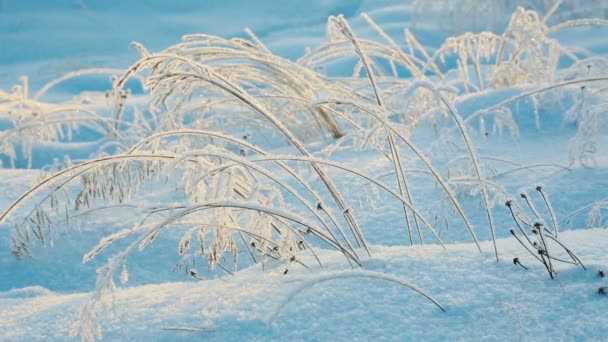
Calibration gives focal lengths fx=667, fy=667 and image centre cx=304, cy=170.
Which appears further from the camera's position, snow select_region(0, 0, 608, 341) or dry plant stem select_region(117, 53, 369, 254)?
dry plant stem select_region(117, 53, 369, 254)

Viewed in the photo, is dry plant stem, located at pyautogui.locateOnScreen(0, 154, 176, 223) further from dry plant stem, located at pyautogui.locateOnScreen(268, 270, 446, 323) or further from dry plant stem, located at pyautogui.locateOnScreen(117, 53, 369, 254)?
dry plant stem, located at pyautogui.locateOnScreen(268, 270, 446, 323)

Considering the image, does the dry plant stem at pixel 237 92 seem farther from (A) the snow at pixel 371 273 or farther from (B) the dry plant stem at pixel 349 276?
(B) the dry plant stem at pixel 349 276

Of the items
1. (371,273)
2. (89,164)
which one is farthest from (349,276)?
(89,164)

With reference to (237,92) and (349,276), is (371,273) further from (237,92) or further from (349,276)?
(237,92)

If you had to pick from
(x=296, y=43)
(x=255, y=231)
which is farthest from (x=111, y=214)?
(x=296, y=43)

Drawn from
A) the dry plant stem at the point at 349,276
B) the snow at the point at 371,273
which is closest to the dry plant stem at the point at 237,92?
the snow at the point at 371,273

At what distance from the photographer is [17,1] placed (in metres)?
9.37

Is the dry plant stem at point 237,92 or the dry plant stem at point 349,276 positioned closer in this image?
the dry plant stem at point 349,276

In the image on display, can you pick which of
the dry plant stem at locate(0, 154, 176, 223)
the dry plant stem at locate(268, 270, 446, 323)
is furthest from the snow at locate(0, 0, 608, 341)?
the dry plant stem at locate(0, 154, 176, 223)

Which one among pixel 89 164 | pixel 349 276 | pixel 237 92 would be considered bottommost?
pixel 349 276

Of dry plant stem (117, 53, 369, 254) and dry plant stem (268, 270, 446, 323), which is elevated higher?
dry plant stem (117, 53, 369, 254)

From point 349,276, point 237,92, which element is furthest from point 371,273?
point 237,92

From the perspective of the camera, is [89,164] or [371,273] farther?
[89,164]

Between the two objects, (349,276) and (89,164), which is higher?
(89,164)
